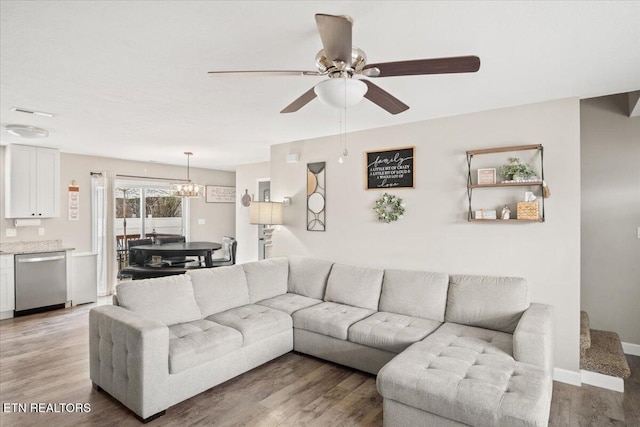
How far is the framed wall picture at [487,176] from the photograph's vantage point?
3.24 metres

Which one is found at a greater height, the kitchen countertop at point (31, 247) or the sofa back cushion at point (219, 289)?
the kitchen countertop at point (31, 247)

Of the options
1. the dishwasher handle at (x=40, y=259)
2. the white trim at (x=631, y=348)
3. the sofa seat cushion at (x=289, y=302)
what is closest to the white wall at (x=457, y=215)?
the sofa seat cushion at (x=289, y=302)

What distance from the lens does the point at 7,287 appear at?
474 centimetres

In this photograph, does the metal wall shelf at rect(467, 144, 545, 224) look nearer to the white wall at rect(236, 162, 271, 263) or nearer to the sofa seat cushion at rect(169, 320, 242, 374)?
the sofa seat cushion at rect(169, 320, 242, 374)

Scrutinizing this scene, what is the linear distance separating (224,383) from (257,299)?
3.38 ft

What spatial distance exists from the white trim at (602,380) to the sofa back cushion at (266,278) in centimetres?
297

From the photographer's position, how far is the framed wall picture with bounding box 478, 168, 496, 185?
324cm

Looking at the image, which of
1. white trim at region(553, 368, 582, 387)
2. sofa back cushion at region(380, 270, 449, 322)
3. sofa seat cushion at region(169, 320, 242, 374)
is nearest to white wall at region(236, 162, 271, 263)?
sofa back cushion at region(380, 270, 449, 322)

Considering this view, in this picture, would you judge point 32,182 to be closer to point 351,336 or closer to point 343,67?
point 351,336

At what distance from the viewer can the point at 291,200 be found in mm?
4949

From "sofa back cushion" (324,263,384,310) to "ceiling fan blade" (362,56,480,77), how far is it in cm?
239

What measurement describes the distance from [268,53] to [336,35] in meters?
0.85

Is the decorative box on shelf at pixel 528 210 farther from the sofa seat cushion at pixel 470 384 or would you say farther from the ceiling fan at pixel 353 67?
the ceiling fan at pixel 353 67

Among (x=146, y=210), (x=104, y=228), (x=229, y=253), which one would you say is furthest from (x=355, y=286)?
(x=146, y=210)
